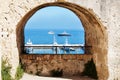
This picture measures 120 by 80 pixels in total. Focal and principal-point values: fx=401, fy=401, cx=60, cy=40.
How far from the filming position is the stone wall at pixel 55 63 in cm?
1392

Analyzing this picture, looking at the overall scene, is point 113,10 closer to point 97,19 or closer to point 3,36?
point 97,19

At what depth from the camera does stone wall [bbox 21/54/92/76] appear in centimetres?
1392

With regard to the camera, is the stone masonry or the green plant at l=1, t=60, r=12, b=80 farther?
the stone masonry

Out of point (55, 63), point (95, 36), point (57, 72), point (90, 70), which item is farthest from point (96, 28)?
point (57, 72)

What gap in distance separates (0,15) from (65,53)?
4.34m

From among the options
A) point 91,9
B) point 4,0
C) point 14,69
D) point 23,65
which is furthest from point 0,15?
point 23,65

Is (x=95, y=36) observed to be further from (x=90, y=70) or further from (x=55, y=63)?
(x=55, y=63)

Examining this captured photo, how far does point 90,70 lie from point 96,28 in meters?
1.87

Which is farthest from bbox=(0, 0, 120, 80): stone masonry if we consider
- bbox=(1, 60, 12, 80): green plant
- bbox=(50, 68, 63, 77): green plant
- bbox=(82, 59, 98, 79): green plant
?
bbox=(50, 68, 63, 77): green plant

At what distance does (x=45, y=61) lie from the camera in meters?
14.1

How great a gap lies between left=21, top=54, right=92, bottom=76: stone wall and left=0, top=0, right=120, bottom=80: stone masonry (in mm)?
1180

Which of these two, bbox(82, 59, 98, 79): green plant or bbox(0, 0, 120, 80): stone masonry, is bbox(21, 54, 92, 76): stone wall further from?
bbox(0, 0, 120, 80): stone masonry

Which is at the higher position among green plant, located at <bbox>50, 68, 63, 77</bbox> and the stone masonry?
the stone masonry

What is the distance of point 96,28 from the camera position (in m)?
12.5
